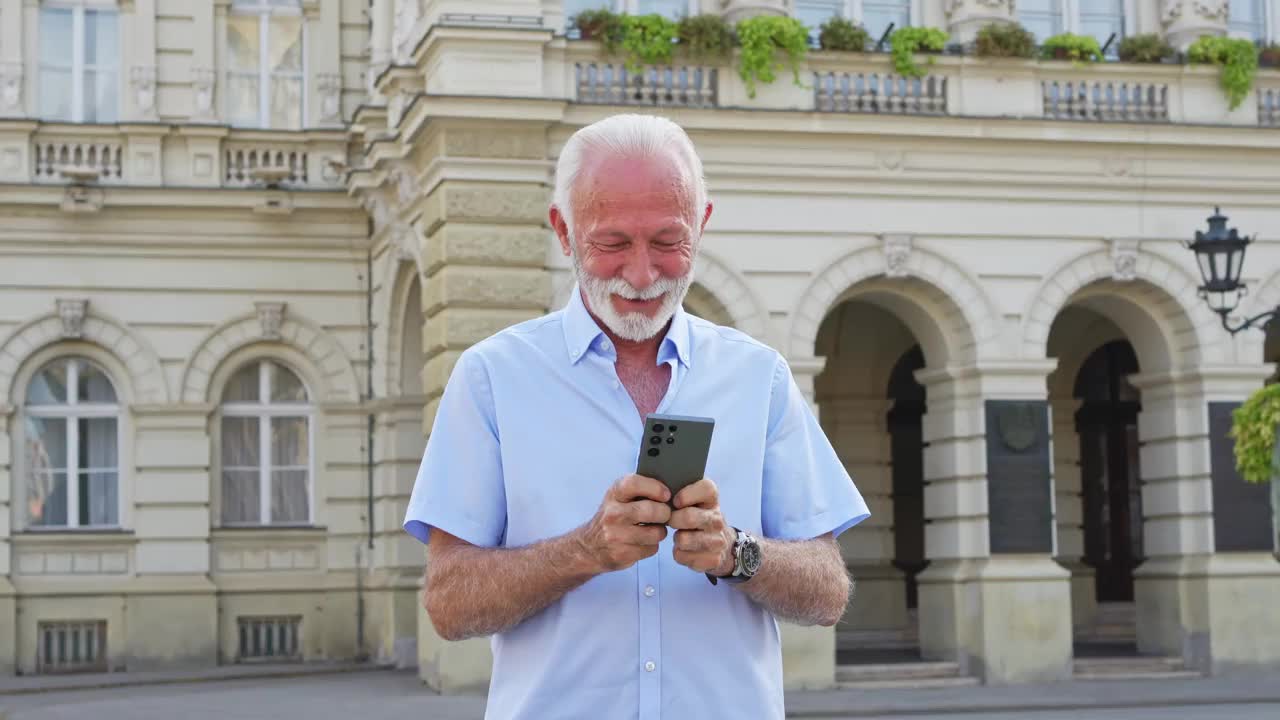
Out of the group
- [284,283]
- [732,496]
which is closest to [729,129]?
[284,283]

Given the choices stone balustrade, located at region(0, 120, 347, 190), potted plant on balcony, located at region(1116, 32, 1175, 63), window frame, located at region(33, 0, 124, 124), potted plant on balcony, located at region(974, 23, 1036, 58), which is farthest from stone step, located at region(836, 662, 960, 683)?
window frame, located at region(33, 0, 124, 124)

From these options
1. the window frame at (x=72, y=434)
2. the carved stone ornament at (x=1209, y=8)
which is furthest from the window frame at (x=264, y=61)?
the carved stone ornament at (x=1209, y=8)

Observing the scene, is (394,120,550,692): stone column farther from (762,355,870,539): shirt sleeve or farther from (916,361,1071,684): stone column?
(762,355,870,539): shirt sleeve

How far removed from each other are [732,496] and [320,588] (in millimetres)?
22146

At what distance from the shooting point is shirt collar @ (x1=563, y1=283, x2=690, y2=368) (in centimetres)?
352

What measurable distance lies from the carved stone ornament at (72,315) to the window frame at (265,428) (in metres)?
1.92

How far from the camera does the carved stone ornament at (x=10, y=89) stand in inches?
973

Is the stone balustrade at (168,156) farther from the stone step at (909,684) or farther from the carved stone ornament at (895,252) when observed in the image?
the stone step at (909,684)

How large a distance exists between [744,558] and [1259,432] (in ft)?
37.5

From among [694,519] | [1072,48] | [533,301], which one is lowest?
[694,519]

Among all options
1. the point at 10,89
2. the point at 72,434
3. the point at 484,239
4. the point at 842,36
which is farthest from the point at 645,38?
the point at 72,434

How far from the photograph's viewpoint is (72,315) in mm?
24641

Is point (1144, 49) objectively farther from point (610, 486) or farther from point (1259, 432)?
point (610, 486)

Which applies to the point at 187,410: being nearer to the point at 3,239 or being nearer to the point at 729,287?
the point at 3,239
